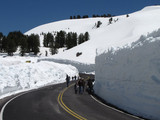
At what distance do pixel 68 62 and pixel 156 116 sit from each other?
190 feet

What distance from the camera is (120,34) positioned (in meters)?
83.3

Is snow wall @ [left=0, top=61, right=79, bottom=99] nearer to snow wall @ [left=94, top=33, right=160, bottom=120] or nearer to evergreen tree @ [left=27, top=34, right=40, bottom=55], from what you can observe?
snow wall @ [left=94, top=33, right=160, bottom=120]

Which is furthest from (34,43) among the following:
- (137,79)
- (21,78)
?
(137,79)

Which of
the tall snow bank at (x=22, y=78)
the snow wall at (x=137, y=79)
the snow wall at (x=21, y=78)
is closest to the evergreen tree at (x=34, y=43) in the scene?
the tall snow bank at (x=22, y=78)

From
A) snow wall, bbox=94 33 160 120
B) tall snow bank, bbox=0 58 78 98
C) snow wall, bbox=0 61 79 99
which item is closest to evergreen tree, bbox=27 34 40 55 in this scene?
tall snow bank, bbox=0 58 78 98

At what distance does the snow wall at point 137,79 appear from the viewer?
9.61 m

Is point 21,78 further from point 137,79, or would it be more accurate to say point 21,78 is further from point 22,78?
point 137,79

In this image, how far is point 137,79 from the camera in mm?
11266

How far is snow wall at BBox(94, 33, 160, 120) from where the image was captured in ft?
31.5

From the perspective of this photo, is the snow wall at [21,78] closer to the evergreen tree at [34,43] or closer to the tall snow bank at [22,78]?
the tall snow bank at [22,78]

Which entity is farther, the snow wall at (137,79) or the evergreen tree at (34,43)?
the evergreen tree at (34,43)

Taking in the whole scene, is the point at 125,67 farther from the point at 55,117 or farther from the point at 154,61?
the point at 55,117

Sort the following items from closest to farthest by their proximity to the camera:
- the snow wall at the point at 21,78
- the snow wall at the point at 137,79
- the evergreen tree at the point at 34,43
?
the snow wall at the point at 137,79 < the snow wall at the point at 21,78 < the evergreen tree at the point at 34,43

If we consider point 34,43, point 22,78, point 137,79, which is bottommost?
point 22,78
